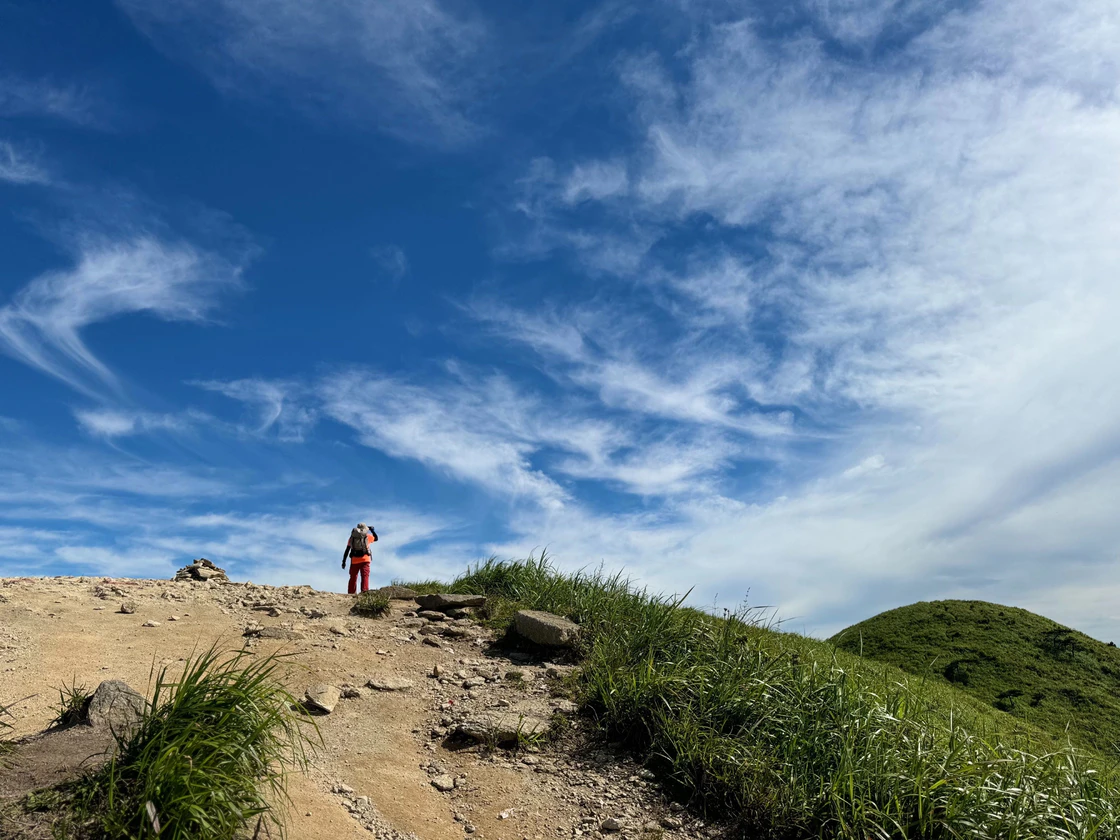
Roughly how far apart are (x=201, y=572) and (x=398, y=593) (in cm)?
403

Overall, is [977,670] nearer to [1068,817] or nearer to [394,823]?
[1068,817]

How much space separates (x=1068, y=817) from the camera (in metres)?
5.43

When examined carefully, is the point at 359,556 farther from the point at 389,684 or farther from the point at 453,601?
the point at 389,684

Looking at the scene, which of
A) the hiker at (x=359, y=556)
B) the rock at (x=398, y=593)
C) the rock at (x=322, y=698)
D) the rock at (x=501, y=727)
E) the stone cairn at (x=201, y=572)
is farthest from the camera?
the hiker at (x=359, y=556)

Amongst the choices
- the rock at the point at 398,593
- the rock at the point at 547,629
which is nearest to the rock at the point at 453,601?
the rock at the point at 398,593

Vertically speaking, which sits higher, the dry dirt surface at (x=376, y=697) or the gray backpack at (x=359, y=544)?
the gray backpack at (x=359, y=544)

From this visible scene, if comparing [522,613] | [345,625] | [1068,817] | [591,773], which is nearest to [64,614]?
[345,625]

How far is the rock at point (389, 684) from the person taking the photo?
7.97 metres

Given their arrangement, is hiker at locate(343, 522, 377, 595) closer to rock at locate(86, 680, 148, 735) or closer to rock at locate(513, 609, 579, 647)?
rock at locate(513, 609, 579, 647)

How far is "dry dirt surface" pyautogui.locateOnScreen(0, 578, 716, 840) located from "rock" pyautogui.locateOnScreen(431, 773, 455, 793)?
2 centimetres

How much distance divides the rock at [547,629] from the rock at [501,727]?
1.74m

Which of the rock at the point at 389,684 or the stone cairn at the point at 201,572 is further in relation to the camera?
the stone cairn at the point at 201,572

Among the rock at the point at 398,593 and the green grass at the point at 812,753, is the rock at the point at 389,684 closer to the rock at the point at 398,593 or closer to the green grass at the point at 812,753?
the green grass at the point at 812,753

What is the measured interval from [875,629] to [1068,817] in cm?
1294
